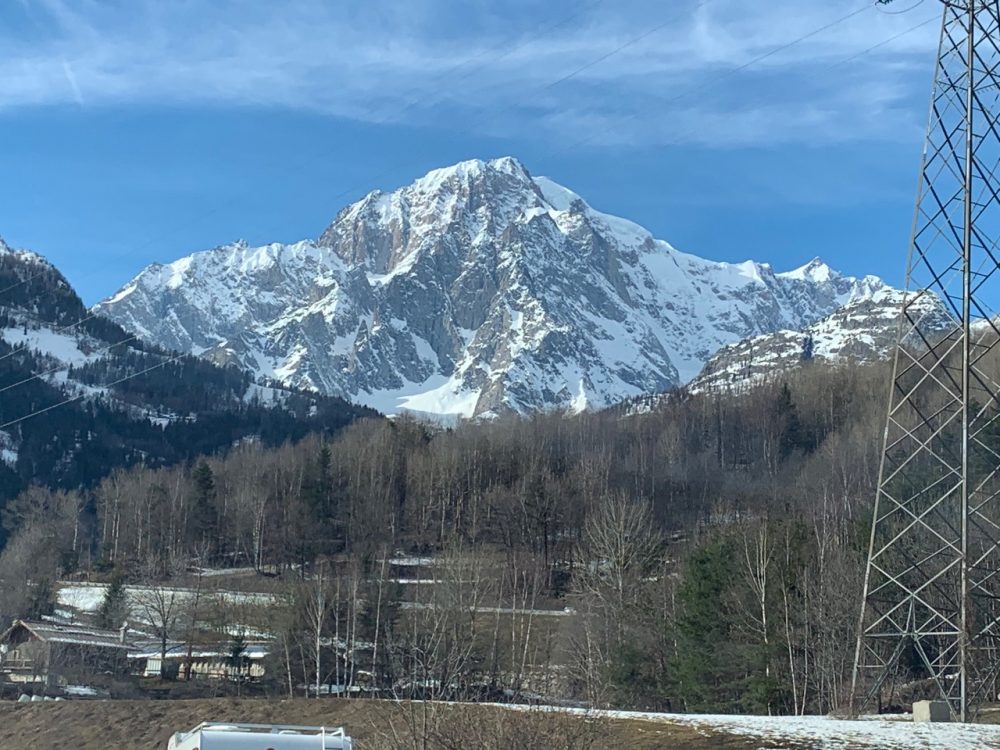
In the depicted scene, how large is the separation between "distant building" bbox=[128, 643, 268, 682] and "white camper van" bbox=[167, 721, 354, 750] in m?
42.1

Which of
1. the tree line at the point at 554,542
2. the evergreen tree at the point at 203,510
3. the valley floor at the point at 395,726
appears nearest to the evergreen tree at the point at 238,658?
the tree line at the point at 554,542

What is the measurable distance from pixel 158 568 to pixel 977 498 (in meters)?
62.0

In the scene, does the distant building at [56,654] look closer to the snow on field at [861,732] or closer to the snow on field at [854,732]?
the snow on field at [854,732]

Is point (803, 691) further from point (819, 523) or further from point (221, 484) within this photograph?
point (221, 484)

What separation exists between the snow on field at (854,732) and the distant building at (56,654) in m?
41.7

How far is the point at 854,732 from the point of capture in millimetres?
22516

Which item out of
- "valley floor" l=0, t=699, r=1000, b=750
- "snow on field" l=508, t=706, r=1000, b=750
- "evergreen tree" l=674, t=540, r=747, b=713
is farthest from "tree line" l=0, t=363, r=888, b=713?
"snow on field" l=508, t=706, r=1000, b=750

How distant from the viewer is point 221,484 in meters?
119

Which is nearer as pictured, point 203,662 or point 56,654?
point 56,654

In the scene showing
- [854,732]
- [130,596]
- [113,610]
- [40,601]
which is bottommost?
[113,610]

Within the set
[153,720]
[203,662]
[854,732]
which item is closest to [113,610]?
[203,662]

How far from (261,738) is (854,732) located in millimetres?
11880

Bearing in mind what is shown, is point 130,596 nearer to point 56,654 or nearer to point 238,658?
point 56,654

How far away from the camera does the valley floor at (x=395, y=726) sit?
63.4ft
